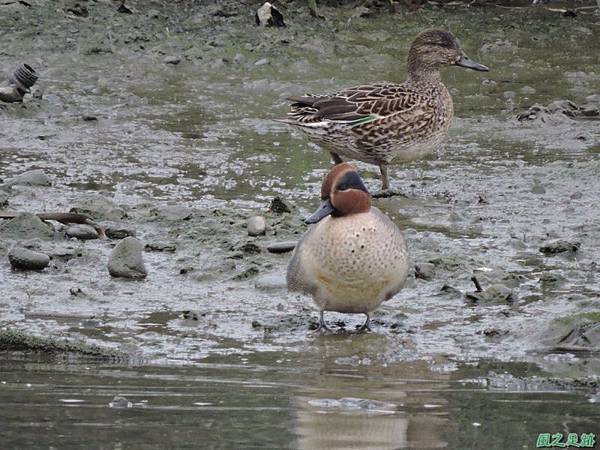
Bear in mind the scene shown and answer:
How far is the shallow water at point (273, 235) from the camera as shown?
523 centimetres

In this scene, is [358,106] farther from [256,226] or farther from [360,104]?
[256,226]

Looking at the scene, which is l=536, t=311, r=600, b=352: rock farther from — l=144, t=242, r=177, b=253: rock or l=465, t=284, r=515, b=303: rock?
l=144, t=242, r=177, b=253: rock

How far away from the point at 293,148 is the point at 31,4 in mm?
4149

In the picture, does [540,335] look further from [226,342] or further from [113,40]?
[113,40]

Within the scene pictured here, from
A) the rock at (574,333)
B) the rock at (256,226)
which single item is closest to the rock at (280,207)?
the rock at (256,226)

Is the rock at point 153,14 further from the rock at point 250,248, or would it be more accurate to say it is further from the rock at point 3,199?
the rock at point 250,248

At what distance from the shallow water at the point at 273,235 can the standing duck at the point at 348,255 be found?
0.22 m

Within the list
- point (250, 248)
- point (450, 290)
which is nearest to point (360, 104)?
point (250, 248)

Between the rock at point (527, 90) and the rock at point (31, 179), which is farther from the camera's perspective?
the rock at point (527, 90)

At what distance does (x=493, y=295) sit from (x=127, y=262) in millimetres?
1952

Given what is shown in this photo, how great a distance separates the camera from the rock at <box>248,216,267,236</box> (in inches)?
334

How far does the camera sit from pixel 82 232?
8.41m

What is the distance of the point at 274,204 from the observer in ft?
30.0

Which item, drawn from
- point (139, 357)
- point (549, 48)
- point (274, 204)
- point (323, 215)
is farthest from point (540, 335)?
point (549, 48)
